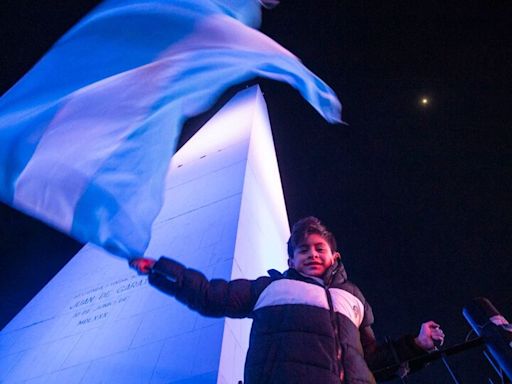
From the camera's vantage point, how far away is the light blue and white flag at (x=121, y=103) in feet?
6.19

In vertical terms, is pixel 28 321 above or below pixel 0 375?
above

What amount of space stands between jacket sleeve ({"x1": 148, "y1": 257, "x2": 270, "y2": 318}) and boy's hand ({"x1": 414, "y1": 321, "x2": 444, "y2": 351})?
3.02ft

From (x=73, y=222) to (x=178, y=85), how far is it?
134 cm

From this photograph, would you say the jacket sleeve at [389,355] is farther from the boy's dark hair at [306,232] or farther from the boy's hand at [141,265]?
Answer: the boy's hand at [141,265]

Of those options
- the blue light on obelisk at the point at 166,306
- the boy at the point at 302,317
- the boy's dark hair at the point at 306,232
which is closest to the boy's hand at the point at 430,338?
the boy at the point at 302,317

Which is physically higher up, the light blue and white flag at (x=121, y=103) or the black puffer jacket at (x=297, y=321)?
the light blue and white flag at (x=121, y=103)

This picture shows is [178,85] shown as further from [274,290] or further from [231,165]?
[231,165]

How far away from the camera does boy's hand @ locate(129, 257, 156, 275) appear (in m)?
1.76

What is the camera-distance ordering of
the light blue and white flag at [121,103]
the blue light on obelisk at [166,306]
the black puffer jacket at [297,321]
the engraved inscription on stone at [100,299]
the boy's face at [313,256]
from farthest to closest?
the engraved inscription on stone at [100,299]
the blue light on obelisk at [166,306]
the boy's face at [313,256]
the light blue and white flag at [121,103]
the black puffer jacket at [297,321]

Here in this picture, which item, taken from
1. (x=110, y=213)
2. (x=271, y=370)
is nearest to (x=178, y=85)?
(x=110, y=213)

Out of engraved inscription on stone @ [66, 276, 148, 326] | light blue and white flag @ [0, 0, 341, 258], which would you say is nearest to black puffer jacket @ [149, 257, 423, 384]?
light blue and white flag @ [0, 0, 341, 258]

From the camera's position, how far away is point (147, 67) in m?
2.64

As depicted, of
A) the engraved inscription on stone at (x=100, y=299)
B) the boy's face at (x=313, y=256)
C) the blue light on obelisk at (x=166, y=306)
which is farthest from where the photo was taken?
the engraved inscription on stone at (x=100, y=299)

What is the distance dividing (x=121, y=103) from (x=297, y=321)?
183 cm
